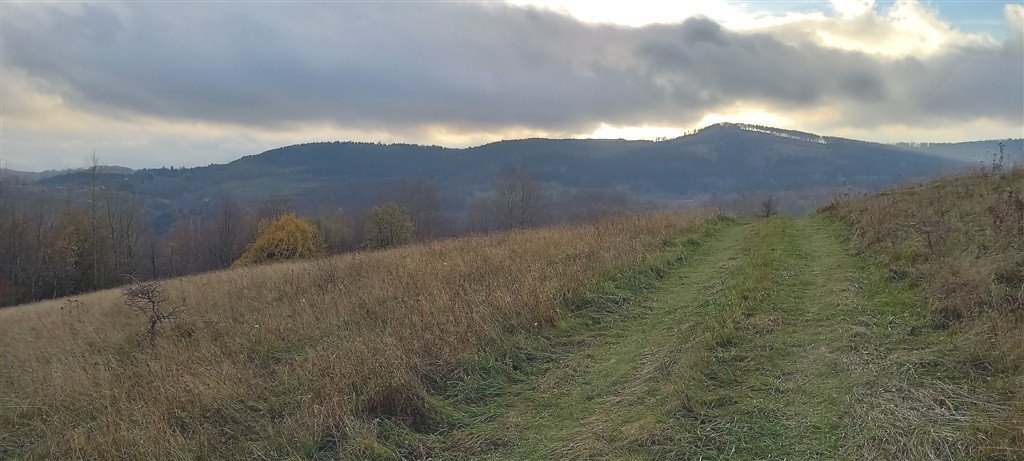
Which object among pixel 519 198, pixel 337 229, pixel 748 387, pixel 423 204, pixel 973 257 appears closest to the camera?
pixel 748 387

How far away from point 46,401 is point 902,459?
31.6ft

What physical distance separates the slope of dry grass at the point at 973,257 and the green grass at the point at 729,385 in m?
0.24

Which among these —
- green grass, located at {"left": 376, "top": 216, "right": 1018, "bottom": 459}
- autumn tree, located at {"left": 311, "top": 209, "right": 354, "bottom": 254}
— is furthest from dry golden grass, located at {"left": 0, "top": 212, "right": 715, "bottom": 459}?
autumn tree, located at {"left": 311, "top": 209, "right": 354, "bottom": 254}

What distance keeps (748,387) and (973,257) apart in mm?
4807

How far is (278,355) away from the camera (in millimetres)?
8008

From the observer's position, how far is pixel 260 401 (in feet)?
20.8

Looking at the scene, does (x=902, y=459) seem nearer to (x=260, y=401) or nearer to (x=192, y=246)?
(x=260, y=401)

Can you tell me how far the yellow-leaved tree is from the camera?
33.0 meters

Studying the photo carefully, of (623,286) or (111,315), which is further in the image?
(111,315)

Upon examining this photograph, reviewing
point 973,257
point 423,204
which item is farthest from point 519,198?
point 973,257

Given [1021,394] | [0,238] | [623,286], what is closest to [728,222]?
[623,286]

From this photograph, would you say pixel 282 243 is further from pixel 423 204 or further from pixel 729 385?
pixel 423 204

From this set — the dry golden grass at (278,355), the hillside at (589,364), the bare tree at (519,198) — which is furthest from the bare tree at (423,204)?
the hillside at (589,364)

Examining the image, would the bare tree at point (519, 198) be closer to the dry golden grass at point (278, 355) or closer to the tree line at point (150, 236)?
the tree line at point (150, 236)
